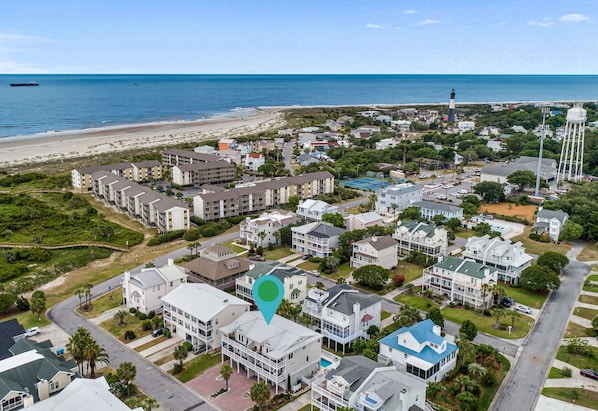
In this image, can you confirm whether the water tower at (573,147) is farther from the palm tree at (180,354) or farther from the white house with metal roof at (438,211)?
the palm tree at (180,354)

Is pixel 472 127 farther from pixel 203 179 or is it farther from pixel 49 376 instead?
pixel 49 376

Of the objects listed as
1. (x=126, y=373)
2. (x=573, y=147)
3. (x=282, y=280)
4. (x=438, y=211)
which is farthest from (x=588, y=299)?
(x=573, y=147)

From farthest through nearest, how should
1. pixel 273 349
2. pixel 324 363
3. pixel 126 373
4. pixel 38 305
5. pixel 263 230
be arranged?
pixel 263 230, pixel 38 305, pixel 324 363, pixel 273 349, pixel 126 373

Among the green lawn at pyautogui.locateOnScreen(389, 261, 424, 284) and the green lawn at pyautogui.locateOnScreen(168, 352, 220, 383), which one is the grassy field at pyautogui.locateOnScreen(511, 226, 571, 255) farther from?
the green lawn at pyautogui.locateOnScreen(168, 352, 220, 383)

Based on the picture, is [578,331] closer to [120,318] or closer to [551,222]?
[551,222]

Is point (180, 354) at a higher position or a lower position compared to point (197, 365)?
higher

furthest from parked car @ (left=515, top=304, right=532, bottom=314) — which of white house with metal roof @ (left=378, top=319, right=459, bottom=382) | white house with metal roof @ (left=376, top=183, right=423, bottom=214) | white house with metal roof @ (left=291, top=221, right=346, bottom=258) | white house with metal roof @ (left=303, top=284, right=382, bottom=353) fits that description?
white house with metal roof @ (left=376, top=183, right=423, bottom=214)

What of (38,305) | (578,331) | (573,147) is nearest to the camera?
(578,331)

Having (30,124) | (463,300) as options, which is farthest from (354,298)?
(30,124)
